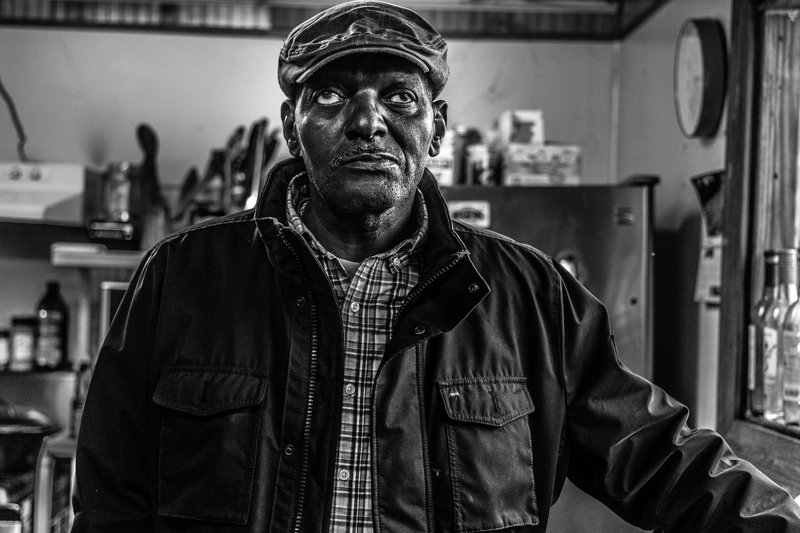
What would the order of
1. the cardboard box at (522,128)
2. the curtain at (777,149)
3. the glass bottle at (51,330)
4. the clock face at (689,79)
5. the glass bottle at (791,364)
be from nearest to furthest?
the glass bottle at (791,364)
the curtain at (777,149)
the clock face at (689,79)
the cardboard box at (522,128)
the glass bottle at (51,330)

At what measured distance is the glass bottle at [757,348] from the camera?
1.76m

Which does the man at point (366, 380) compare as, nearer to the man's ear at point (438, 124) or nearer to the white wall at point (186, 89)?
the man's ear at point (438, 124)

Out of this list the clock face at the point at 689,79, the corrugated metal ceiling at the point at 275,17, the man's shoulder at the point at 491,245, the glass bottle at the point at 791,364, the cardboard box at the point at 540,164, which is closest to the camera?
the man's shoulder at the point at 491,245

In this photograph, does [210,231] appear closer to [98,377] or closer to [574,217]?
[98,377]

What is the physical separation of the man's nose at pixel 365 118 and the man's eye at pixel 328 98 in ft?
0.07

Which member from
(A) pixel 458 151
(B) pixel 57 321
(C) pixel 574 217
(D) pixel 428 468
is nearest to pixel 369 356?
(D) pixel 428 468

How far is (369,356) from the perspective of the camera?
1309 mm

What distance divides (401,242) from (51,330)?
101 inches

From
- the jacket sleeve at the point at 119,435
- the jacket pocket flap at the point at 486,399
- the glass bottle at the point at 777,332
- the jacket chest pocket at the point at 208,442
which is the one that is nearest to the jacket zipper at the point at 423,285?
the jacket pocket flap at the point at 486,399

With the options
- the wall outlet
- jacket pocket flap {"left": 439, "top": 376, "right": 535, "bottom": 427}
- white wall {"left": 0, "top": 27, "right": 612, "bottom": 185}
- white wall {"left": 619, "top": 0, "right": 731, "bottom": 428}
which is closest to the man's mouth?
jacket pocket flap {"left": 439, "top": 376, "right": 535, "bottom": 427}

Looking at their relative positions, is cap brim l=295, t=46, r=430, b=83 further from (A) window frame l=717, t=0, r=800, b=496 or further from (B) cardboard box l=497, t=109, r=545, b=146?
(B) cardboard box l=497, t=109, r=545, b=146

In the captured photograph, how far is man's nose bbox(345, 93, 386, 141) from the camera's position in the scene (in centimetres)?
128

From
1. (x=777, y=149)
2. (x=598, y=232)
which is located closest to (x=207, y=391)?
(x=777, y=149)

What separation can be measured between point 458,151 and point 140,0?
58.9 inches
